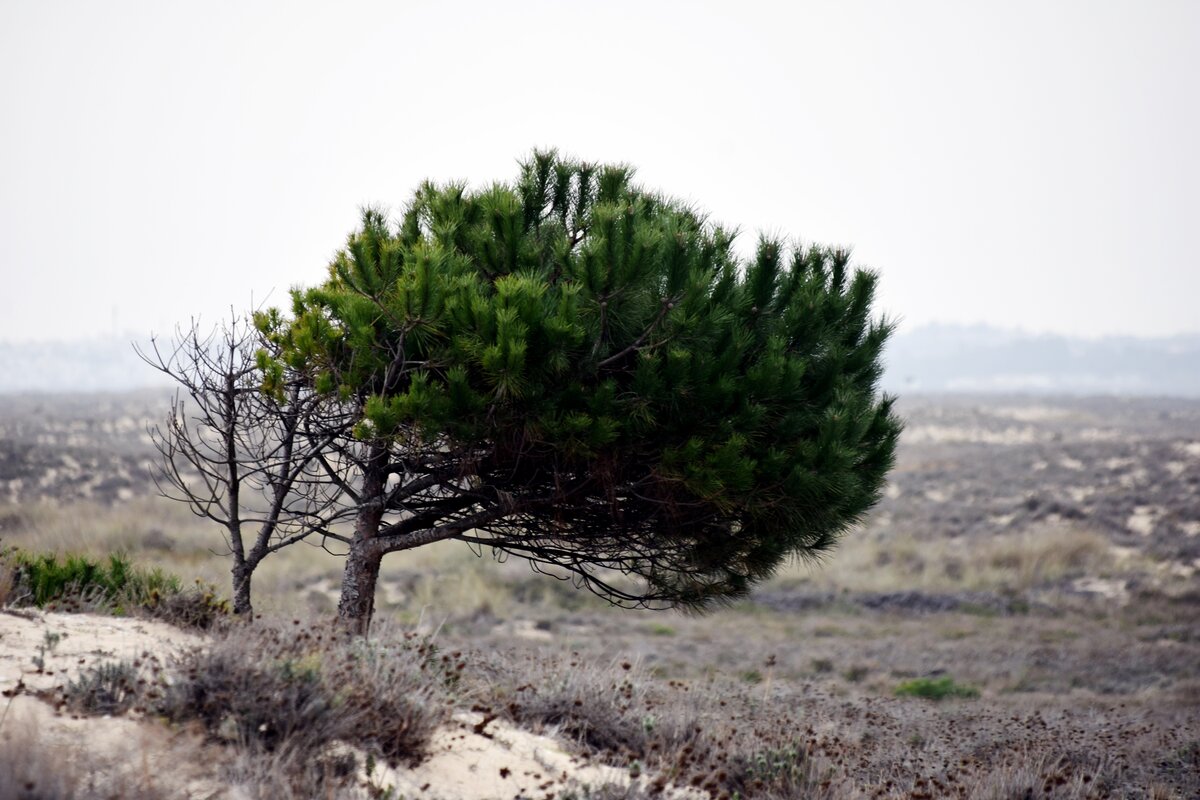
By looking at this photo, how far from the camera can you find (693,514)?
7.36 meters

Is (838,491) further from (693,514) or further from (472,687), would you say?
(472,687)

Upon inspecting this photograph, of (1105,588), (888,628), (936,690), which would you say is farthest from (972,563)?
(936,690)

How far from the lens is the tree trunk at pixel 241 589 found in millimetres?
7566

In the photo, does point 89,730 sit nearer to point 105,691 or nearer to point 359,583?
point 105,691

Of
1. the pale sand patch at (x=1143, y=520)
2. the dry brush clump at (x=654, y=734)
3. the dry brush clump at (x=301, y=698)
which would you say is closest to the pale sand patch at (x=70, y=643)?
the dry brush clump at (x=301, y=698)

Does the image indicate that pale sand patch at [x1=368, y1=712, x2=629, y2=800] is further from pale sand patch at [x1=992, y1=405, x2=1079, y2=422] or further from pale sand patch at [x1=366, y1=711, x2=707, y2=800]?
pale sand patch at [x1=992, y1=405, x2=1079, y2=422]

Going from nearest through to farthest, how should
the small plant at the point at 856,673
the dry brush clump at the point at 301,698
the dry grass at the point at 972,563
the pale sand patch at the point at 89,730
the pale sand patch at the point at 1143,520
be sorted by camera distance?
the pale sand patch at the point at 89,730, the dry brush clump at the point at 301,698, the small plant at the point at 856,673, the dry grass at the point at 972,563, the pale sand patch at the point at 1143,520

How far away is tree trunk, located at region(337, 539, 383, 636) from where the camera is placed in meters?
7.64

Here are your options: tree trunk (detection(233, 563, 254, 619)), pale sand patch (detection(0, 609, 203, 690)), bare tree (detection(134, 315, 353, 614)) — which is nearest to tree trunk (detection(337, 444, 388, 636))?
bare tree (detection(134, 315, 353, 614))

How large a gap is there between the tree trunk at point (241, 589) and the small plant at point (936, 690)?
1033 centimetres

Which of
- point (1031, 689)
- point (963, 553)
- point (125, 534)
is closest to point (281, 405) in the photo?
point (1031, 689)

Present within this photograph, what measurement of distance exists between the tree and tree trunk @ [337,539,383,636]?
2 cm

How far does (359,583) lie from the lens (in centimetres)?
766

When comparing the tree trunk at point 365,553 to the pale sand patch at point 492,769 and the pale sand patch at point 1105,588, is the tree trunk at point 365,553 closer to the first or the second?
the pale sand patch at point 492,769
